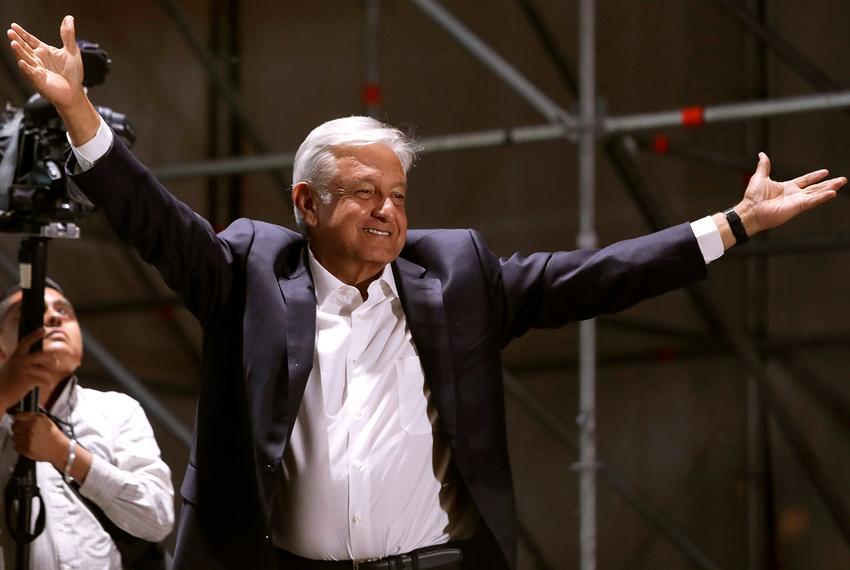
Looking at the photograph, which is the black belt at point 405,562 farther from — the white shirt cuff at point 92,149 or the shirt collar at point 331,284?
the white shirt cuff at point 92,149

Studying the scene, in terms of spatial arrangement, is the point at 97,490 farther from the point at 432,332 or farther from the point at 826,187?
the point at 826,187

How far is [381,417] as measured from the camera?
188cm

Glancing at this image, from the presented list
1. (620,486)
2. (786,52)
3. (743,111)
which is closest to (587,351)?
(620,486)

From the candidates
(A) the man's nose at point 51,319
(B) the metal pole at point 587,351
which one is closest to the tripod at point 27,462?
(A) the man's nose at point 51,319

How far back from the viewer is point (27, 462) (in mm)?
2232

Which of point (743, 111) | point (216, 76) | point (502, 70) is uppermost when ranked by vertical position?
point (216, 76)

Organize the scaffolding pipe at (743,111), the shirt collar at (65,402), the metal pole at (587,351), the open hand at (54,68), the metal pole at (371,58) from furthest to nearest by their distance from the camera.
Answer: the metal pole at (371,58)
the metal pole at (587,351)
the scaffolding pipe at (743,111)
the shirt collar at (65,402)
the open hand at (54,68)

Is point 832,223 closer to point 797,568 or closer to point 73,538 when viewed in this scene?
point 797,568

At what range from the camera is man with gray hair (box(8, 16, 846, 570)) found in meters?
1.82

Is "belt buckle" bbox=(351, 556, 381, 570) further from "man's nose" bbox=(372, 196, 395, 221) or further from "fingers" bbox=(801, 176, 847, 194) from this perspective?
"fingers" bbox=(801, 176, 847, 194)

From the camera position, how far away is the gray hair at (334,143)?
1954 millimetres

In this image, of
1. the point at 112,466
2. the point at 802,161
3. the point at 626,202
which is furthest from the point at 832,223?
the point at 112,466

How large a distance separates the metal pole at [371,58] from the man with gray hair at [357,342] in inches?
87.0

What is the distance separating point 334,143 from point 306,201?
108 mm
